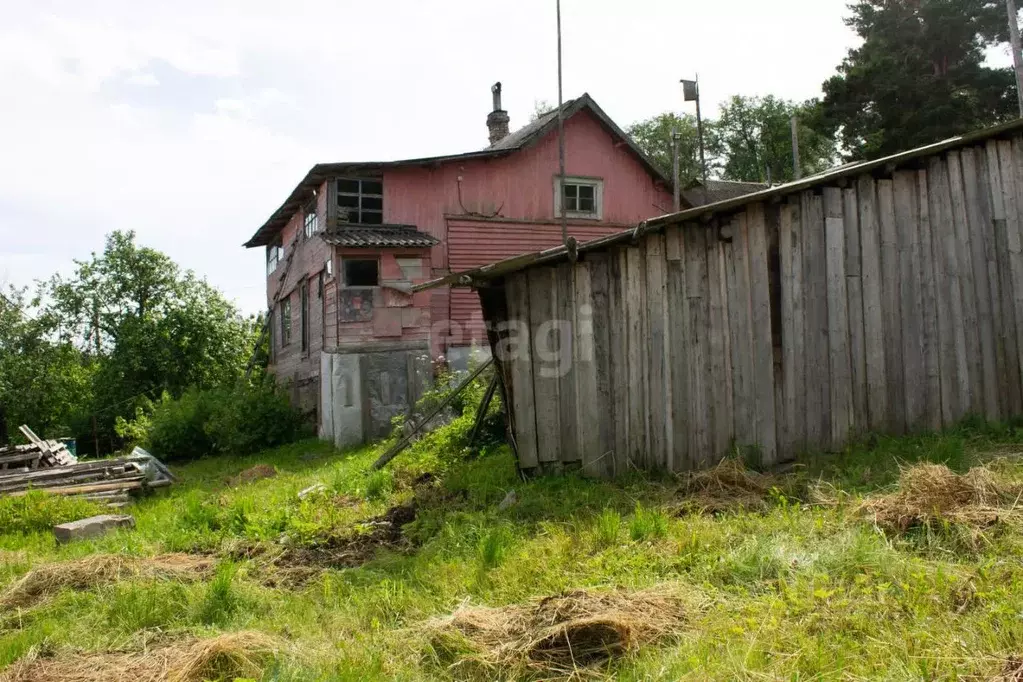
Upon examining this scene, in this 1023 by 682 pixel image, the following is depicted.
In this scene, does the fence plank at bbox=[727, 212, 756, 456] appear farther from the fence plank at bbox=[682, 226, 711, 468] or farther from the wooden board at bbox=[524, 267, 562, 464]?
the wooden board at bbox=[524, 267, 562, 464]

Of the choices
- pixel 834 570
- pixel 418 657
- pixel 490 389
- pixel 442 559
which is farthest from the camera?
pixel 490 389

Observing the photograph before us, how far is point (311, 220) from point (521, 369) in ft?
41.0

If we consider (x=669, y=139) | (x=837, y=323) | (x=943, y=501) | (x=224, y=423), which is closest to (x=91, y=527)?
(x=837, y=323)

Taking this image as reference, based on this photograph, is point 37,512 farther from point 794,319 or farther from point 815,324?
point 815,324

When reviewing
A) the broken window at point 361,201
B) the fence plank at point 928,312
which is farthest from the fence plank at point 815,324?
the broken window at point 361,201

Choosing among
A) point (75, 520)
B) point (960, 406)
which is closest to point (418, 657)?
point (960, 406)

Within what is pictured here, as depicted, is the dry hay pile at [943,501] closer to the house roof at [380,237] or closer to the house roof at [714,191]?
the house roof at [380,237]

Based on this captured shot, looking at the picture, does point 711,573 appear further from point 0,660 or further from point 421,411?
point 421,411

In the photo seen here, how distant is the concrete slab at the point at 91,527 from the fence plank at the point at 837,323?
822 cm

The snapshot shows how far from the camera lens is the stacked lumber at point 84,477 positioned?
11.6m

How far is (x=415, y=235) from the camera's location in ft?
59.2

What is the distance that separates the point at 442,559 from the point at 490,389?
4.83m

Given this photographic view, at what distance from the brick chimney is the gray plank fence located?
51.1 feet

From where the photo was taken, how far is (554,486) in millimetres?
8414
